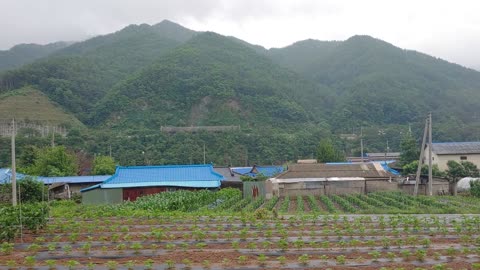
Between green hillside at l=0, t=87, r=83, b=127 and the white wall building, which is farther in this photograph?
green hillside at l=0, t=87, r=83, b=127

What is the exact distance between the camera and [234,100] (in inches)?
2815

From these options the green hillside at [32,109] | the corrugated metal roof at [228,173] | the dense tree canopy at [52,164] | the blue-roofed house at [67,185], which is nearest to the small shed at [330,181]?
the corrugated metal roof at [228,173]

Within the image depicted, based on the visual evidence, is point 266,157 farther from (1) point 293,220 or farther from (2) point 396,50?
(2) point 396,50

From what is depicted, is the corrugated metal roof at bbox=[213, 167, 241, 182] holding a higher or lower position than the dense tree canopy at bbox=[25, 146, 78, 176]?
lower

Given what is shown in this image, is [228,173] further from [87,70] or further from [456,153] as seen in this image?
[87,70]

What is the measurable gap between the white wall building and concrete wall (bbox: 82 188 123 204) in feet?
96.8

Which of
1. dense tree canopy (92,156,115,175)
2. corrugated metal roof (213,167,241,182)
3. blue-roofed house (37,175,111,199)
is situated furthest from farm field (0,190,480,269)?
dense tree canopy (92,156,115,175)

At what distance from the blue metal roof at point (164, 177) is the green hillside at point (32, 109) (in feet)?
98.3

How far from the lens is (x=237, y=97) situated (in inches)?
2835

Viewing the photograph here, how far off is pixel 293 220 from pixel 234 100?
5619 centimetres

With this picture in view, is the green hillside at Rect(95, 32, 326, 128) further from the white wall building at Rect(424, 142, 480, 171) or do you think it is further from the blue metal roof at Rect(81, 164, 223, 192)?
the blue metal roof at Rect(81, 164, 223, 192)

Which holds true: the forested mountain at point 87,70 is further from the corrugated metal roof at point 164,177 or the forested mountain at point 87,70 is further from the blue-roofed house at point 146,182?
the blue-roofed house at point 146,182

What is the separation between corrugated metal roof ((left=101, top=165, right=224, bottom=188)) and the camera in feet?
99.8

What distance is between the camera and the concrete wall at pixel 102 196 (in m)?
29.4
